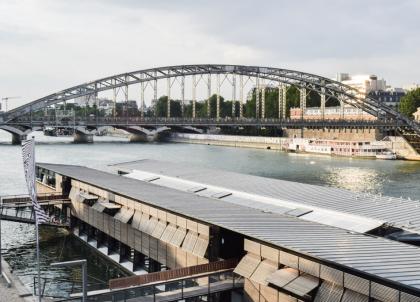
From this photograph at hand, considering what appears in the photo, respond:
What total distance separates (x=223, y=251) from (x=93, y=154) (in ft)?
179

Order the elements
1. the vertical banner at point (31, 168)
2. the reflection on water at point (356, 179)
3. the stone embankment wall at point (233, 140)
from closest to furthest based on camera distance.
A: the vertical banner at point (31, 168)
the reflection on water at point (356, 179)
the stone embankment wall at point (233, 140)

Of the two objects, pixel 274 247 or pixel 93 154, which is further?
pixel 93 154

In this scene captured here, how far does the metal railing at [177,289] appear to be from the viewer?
13883mm

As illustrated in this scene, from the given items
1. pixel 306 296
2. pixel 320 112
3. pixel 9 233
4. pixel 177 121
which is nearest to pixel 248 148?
pixel 177 121

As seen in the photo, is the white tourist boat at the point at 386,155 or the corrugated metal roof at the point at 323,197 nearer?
the corrugated metal roof at the point at 323,197

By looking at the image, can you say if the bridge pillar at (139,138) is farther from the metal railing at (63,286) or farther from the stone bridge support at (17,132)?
the metal railing at (63,286)

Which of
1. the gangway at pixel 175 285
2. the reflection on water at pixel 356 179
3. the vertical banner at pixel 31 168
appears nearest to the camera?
the gangway at pixel 175 285

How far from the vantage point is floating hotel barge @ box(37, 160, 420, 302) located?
497 inches

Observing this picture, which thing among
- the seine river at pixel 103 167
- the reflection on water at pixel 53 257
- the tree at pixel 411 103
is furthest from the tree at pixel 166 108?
the reflection on water at pixel 53 257

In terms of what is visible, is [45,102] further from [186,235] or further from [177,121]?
[186,235]

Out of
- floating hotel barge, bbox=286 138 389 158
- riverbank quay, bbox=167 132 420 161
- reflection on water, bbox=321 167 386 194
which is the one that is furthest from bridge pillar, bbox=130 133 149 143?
reflection on water, bbox=321 167 386 194

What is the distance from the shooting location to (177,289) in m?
14.9

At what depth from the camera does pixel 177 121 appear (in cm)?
8800

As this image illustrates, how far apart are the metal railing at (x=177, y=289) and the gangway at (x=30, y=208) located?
40.0ft
